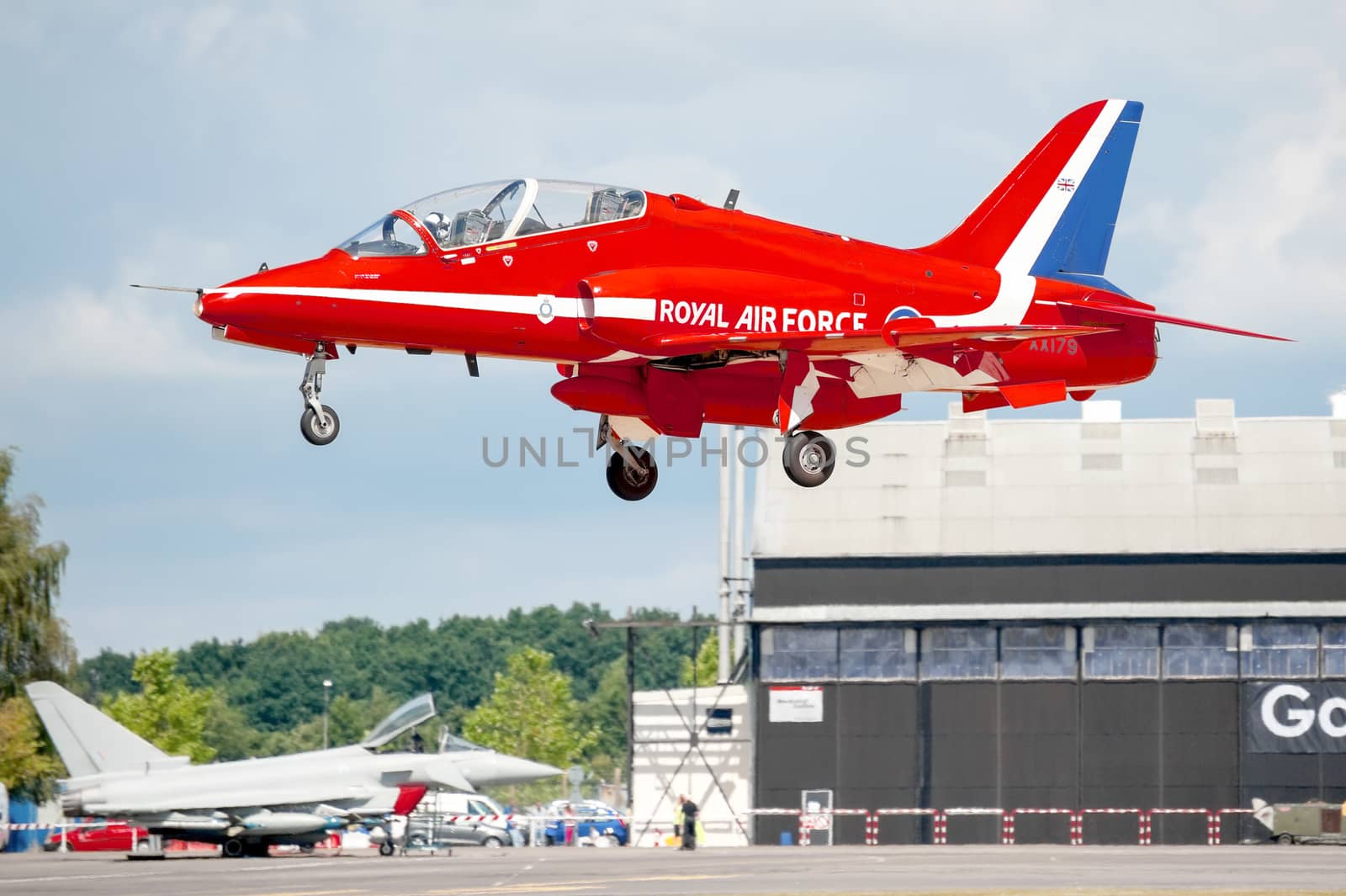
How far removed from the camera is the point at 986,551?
62531 millimetres

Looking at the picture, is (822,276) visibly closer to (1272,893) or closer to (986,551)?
(1272,893)

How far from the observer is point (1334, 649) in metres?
60.4

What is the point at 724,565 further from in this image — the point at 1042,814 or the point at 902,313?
the point at 902,313

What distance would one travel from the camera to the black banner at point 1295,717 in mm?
59781

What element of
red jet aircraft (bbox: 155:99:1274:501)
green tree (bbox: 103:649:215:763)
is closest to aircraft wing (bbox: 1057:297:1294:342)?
red jet aircraft (bbox: 155:99:1274:501)

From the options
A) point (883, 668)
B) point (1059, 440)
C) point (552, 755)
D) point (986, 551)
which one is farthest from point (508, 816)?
point (552, 755)

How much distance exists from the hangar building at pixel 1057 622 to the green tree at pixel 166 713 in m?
52.3

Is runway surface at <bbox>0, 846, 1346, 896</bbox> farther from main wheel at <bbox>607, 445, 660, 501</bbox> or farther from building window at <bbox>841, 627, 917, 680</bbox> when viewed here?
main wheel at <bbox>607, 445, 660, 501</bbox>

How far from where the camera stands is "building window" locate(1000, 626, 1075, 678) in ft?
201

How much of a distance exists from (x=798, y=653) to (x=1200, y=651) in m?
14.2

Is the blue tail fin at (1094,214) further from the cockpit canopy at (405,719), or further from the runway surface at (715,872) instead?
the cockpit canopy at (405,719)

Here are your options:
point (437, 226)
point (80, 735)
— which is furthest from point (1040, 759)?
point (437, 226)

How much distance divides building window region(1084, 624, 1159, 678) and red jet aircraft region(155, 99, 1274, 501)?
34302 mm

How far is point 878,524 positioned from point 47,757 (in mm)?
31946
